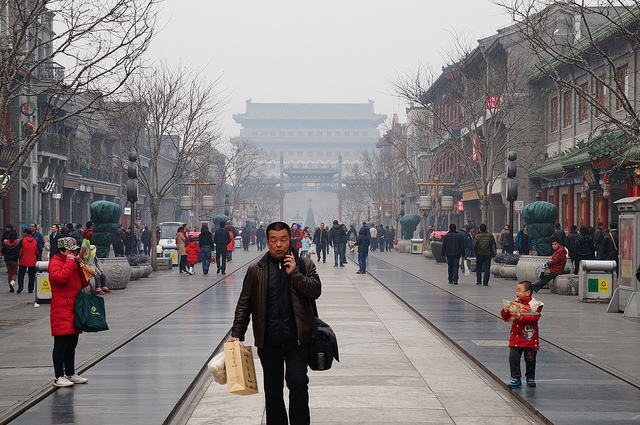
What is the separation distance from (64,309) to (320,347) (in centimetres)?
401

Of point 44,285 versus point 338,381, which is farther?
point 44,285

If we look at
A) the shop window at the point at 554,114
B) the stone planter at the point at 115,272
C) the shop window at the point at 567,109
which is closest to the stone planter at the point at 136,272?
the stone planter at the point at 115,272

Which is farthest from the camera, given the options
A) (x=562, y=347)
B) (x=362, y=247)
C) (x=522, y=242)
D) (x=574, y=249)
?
(x=362, y=247)

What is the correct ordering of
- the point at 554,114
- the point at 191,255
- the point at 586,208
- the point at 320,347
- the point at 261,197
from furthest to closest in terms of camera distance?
the point at 261,197 → the point at 554,114 → the point at 586,208 → the point at 191,255 → the point at 320,347

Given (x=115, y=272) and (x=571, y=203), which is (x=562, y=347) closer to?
(x=115, y=272)

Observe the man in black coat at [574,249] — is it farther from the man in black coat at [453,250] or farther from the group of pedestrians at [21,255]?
the group of pedestrians at [21,255]

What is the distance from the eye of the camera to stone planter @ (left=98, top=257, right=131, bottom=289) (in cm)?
2455

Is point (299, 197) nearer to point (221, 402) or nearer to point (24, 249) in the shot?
point (24, 249)

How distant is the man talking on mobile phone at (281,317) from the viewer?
22.5ft

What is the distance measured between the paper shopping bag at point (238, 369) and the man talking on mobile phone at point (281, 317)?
16 cm

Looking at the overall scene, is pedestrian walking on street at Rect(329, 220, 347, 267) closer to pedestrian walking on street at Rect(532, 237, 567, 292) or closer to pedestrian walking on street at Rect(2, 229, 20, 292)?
pedestrian walking on street at Rect(2, 229, 20, 292)

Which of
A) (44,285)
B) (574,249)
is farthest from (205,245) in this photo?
(44,285)

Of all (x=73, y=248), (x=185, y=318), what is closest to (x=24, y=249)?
(x=185, y=318)

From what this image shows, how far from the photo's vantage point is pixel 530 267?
25.1 m
